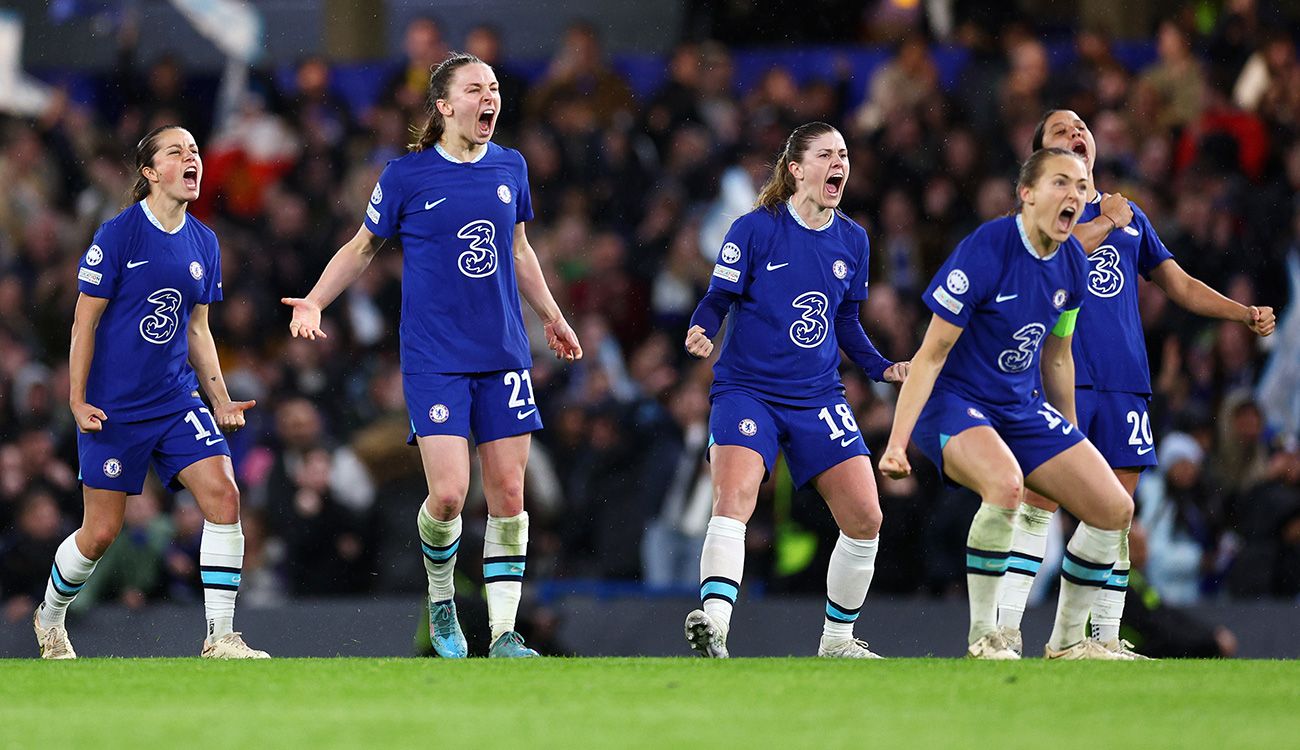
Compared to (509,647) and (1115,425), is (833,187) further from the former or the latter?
(509,647)

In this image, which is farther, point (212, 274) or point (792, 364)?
point (212, 274)

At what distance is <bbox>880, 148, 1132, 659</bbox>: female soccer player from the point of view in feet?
25.7

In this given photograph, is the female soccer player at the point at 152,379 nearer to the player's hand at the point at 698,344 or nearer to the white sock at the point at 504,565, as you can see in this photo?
the white sock at the point at 504,565

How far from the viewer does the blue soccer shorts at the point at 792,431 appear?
27.3 feet

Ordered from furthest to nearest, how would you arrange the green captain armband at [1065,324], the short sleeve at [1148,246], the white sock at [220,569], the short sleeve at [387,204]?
the short sleeve at [1148,246] → the white sock at [220,569] → the short sleeve at [387,204] → the green captain armband at [1065,324]

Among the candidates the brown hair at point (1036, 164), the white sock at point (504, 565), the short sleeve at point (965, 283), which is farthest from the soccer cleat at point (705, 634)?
the brown hair at point (1036, 164)

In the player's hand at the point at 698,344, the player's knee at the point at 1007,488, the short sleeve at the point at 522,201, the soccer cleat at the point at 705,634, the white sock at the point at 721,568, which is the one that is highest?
the short sleeve at the point at 522,201

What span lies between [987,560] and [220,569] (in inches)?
129

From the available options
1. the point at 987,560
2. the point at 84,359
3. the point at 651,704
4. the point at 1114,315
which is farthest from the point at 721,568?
the point at 84,359

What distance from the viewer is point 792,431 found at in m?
8.42

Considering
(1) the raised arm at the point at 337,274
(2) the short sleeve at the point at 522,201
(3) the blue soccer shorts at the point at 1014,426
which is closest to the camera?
(3) the blue soccer shorts at the point at 1014,426

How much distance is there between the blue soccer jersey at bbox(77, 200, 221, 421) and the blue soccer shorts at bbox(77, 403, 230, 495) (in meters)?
0.05

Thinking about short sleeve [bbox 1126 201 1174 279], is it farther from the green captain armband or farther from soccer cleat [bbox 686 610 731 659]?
soccer cleat [bbox 686 610 731 659]

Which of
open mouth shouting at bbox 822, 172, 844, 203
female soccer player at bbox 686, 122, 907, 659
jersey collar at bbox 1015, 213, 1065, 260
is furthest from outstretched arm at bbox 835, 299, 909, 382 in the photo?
jersey collar at bbox 1015, 213, 1065, 260
